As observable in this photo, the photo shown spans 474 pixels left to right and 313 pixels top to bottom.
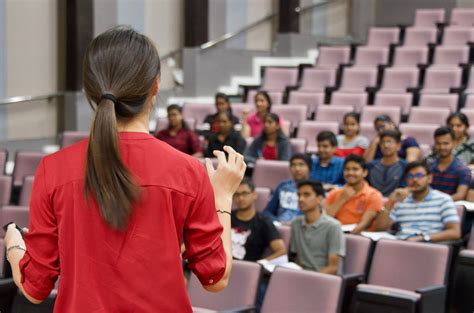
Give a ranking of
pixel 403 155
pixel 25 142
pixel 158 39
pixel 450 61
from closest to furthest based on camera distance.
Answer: pixel 403 155, pixel 25 142, pixel 450 61, pixel 158 39

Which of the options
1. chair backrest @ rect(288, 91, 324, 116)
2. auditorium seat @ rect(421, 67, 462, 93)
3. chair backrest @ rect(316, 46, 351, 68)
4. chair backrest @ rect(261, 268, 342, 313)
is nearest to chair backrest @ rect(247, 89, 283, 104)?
chair backrest @ rect(288, 91, 324, 116)

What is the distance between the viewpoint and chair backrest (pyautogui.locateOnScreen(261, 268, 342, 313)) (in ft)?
12.4

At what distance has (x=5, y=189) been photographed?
579 centimetres

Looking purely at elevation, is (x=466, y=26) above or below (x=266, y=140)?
above

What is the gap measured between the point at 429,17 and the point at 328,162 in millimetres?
4687

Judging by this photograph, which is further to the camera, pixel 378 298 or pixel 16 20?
pixel 16 20

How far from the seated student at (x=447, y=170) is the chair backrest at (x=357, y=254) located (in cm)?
106

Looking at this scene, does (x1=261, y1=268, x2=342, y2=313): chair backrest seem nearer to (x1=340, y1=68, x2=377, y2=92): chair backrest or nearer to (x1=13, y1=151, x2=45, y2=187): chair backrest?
(x1=13, y1=151, x2=45, y2=187): chair backrest

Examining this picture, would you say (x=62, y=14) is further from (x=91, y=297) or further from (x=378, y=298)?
(x=91, y=297)

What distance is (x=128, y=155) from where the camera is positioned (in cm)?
142

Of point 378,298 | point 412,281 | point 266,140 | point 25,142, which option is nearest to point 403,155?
point 266,140

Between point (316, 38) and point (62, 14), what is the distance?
10.9 feet

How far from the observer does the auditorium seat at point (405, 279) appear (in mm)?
3934

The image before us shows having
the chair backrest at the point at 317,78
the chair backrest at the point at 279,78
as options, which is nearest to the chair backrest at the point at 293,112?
the chair backrest at the point at 317,78
